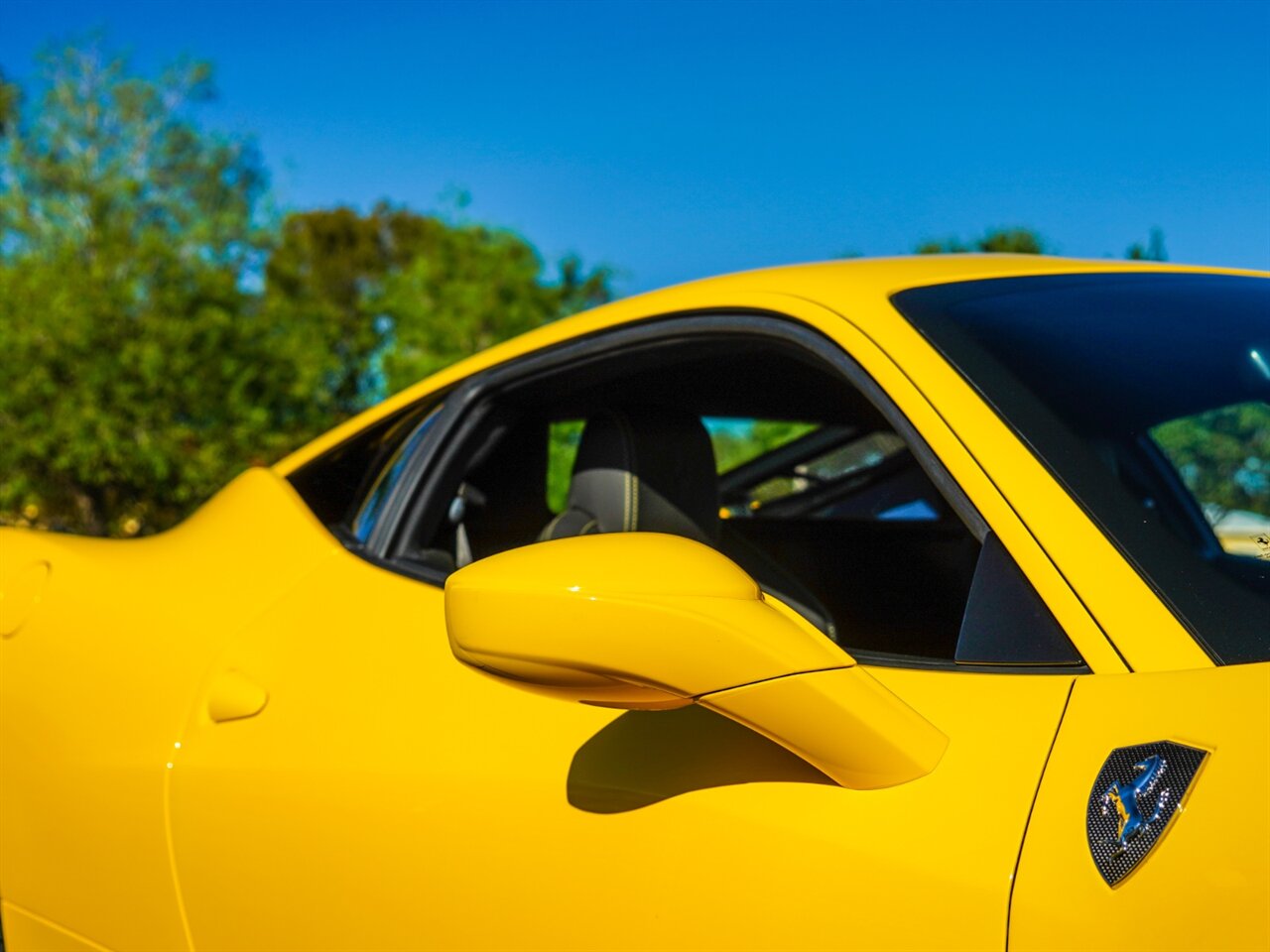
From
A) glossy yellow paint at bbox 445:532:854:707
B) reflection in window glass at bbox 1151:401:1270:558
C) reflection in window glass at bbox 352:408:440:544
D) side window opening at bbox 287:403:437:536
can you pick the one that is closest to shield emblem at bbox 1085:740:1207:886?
glossy yellow paint at bbox 445:532:854:707

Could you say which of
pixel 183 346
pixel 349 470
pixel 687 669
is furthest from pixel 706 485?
pixel 183 346

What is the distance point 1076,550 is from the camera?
50.4 inches

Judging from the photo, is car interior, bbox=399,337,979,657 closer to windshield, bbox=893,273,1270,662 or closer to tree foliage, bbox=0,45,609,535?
windshield, bbox=893,273,1270,662

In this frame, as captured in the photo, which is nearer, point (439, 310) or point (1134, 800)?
point (1134, 800)

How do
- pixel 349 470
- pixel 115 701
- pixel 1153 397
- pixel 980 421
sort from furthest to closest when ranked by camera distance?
pixel 349 470
pixel 115 701
pixel 1153 397
pixel 980 421

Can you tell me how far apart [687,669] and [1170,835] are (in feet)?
Answer: 1.34


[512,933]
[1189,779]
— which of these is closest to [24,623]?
[512,933]

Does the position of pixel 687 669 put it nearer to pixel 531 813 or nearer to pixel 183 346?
pixel 531 813

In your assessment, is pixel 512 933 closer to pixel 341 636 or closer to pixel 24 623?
pixel 341 636

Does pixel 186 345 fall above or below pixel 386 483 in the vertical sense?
above

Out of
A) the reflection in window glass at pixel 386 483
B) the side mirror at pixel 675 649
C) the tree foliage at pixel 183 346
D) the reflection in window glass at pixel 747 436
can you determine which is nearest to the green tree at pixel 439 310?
the tree foliage at pixel 183 346

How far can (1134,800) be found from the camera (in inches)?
43.7

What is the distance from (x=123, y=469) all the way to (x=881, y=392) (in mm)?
13565

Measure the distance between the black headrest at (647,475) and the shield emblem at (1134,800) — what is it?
1.07 metres
